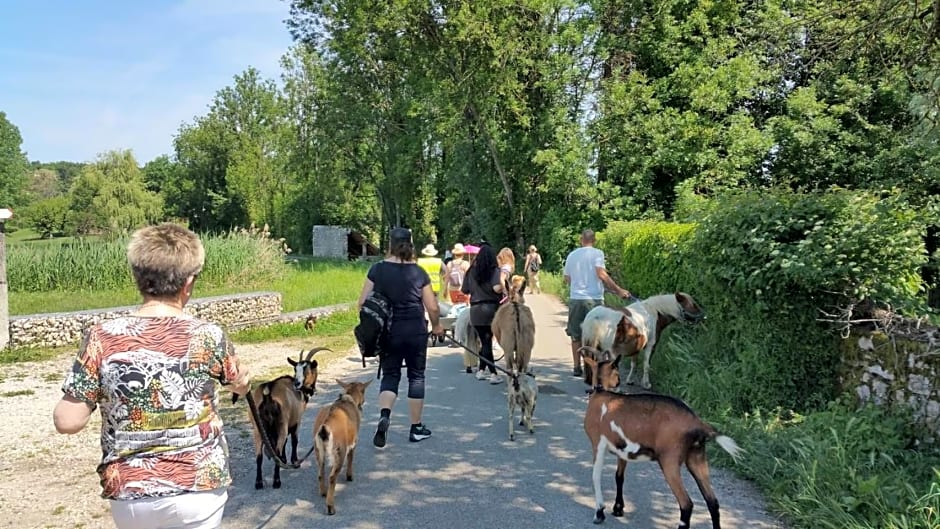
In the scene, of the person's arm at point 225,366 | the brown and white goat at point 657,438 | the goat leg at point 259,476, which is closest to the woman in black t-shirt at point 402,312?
the goat leg at point 259,476

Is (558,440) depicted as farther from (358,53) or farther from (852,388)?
(358,53)

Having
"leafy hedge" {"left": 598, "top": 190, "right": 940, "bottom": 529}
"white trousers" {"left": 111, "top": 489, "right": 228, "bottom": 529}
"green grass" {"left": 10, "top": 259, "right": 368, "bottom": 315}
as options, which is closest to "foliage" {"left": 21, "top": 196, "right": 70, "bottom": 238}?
"green grass" {"left": 10, "top": 259, "right": 368, "bottom": 315}

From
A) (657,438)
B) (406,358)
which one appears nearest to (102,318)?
(406,358)

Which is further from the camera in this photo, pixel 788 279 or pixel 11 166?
pixel 11 166

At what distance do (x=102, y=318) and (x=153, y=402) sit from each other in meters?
11.3

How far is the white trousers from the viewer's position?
8.14 ft

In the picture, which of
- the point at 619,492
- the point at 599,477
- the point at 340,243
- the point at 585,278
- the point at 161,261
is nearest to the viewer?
the point at 161,261

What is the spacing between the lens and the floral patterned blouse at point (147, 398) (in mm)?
2465

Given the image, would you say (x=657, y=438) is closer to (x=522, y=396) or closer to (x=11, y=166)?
(x=522, y=396)

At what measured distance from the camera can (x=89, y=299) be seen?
49.4 feet

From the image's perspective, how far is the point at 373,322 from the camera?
6047 mm

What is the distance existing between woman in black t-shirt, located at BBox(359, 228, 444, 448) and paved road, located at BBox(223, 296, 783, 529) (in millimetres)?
622

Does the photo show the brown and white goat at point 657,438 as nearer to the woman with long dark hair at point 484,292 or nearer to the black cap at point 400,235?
the black cap at point 400,235

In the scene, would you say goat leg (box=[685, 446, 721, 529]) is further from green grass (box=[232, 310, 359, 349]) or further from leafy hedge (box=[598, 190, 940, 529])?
green grass (box=[232, 310, 359, 349])
